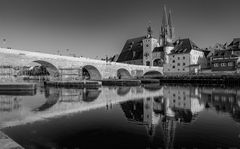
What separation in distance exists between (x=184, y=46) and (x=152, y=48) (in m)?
11.7

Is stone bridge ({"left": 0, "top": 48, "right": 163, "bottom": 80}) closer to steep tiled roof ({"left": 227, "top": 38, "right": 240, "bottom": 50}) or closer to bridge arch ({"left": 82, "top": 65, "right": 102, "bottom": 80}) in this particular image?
bridge arch ({"left": 82, "top": 65, "right": 102, "bottom": 80})

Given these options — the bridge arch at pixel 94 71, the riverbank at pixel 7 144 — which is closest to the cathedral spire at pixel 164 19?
the bridge arch at pixel 94 71

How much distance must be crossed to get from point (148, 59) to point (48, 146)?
68.2 meters

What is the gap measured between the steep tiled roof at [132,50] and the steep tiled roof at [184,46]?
13.8 m

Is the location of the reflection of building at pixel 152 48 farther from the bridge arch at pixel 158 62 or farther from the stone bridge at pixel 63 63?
the stone bridge at pixel 63 63

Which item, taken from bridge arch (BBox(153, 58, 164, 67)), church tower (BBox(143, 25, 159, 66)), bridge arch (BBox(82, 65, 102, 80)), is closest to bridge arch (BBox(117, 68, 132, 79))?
bridge arch (BBox(82, 65, 102, 80))

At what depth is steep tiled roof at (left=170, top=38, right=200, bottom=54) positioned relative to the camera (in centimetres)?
6194

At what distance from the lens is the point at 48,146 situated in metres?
5.74

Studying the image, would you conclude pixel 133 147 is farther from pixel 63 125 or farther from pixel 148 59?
pixel 148 59

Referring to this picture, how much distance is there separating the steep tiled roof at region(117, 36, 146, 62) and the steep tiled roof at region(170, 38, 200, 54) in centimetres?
1382

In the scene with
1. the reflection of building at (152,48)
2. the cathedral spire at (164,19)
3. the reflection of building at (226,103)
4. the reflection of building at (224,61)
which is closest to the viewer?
the reflection of building at (226,103)

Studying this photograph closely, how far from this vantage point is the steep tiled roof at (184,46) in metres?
61.9

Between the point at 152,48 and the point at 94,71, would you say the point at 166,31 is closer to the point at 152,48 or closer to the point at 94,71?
the point at 152,48

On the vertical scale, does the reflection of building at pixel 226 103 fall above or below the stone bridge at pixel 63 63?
below
